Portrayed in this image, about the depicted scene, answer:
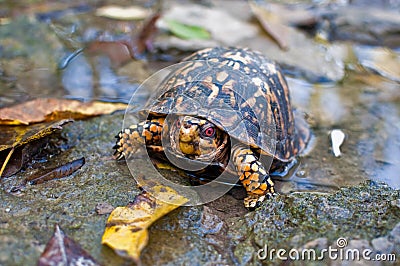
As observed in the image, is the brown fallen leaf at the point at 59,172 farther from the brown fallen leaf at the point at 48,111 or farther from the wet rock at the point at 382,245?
the wet rock at the point at 382,245

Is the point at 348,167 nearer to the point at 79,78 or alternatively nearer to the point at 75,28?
the point at 79,78

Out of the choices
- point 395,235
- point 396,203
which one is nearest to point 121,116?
point 396,203

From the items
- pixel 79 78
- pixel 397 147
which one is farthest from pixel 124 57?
pixel 397 147

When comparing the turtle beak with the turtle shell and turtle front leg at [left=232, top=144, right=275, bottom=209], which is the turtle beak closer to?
the turtle shell

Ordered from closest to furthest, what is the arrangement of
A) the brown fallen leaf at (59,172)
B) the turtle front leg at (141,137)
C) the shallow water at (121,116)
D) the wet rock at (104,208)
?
the shallow water at (121,116) → the wet rock at (104,208) → the brown fallen leaf at (59,172) → the turtle front leg at (141,137)

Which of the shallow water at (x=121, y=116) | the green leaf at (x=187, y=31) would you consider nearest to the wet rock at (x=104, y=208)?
the shallow water at (x=121, y=116)

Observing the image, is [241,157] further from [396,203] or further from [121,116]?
[121,116]

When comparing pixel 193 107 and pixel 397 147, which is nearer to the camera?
pixel 193 107
